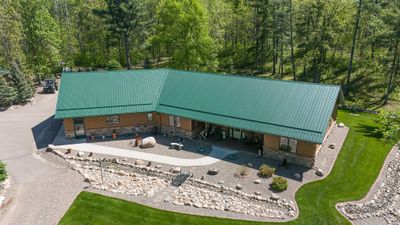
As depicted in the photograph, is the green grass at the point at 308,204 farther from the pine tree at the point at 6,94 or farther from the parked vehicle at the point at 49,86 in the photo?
the parked vehicle at the point at 49,86

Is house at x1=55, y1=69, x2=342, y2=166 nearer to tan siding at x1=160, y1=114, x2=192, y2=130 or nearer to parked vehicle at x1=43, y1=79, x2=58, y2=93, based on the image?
tan siding at x1=160, y1=114, x2=192, y2=130

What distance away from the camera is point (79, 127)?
110ft

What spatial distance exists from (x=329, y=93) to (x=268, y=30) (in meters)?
28.2

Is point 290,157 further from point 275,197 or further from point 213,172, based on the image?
point 213,172

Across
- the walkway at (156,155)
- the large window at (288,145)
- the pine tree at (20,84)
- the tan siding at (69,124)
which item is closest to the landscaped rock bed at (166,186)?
the walkway at (156,155)

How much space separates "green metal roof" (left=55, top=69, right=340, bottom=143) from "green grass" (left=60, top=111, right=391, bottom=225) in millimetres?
4019

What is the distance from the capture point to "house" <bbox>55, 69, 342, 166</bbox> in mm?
27719

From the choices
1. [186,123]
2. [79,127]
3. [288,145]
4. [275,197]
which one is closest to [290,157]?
[288,145]

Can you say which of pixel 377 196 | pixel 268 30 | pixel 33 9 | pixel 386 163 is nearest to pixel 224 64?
pixel 268 30

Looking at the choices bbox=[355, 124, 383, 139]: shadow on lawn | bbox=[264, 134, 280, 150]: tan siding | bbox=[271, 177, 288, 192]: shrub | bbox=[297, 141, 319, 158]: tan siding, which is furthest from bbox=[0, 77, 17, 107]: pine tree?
bbox=[355, 124, 383, 139]: shadow on lawn

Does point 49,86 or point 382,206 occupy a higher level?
point 49,86

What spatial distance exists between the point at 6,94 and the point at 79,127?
16842 mm

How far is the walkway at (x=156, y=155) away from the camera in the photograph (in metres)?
28.9

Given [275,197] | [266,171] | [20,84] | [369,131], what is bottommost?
[275,197]
